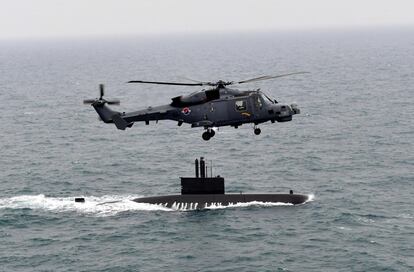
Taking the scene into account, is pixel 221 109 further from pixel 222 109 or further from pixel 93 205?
pixel 93 205

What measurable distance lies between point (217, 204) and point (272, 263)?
66.2ft

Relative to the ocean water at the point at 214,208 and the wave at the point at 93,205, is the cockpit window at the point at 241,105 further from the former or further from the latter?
the wave at the point at 93,205

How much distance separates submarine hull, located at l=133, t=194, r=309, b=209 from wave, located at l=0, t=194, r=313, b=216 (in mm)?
405

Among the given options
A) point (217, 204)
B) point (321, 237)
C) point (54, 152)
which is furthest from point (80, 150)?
point (321, 237)

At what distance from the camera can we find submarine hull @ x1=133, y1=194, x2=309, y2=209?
9094cm

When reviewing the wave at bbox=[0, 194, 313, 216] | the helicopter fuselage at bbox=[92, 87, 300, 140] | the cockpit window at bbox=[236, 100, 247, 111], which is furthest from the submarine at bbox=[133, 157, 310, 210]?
the cockpit window at bbox=[236, 100, 247, 111]

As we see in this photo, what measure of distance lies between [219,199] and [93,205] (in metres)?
16.7

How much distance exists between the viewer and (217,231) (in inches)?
3243

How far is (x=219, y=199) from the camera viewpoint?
91.2 metres

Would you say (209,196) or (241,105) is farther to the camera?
(209,196)

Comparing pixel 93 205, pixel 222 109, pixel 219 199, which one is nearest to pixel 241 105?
pixel 222 109

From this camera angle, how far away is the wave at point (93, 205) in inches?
3568

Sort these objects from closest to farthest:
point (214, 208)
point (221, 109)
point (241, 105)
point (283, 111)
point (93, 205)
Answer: point (221, 109)
point (241, 105)
point (283, 111)
point (214, 208)
point (93, 205)

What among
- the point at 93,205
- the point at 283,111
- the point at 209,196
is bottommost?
the point at 93,205
